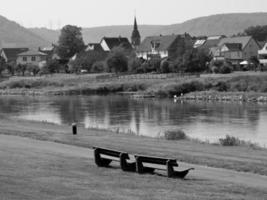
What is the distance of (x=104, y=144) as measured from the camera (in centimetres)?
2811

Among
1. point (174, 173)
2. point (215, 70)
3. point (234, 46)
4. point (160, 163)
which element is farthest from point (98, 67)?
point (174, 173)

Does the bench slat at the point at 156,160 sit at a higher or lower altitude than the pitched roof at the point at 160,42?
lower

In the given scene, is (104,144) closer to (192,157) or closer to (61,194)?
(192,157)

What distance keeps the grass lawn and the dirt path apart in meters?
0.69

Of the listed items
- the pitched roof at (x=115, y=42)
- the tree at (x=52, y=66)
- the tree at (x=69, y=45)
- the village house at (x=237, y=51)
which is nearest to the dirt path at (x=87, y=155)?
the village house at (x=237, y=51)

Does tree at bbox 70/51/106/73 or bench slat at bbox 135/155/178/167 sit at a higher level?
tree at bbox 70/51/106/73

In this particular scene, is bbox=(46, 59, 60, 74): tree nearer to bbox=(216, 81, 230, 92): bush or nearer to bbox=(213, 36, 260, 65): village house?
bbox=(213, 36, 260, 65): village house

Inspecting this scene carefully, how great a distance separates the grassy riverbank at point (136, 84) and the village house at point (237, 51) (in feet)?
97.4

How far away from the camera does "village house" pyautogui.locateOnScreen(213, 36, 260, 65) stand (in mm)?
140750

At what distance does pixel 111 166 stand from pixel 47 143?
8.05m

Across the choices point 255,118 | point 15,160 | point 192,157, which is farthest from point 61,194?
point 255,118

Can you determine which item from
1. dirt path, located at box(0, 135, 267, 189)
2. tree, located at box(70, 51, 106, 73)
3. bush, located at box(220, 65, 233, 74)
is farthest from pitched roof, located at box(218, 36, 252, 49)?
dirt path, located at box(0, 135, 267, 189)

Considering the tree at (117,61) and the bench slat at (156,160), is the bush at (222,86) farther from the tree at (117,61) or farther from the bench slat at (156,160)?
the bench slat at (156,160)

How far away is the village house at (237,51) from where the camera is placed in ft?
462
